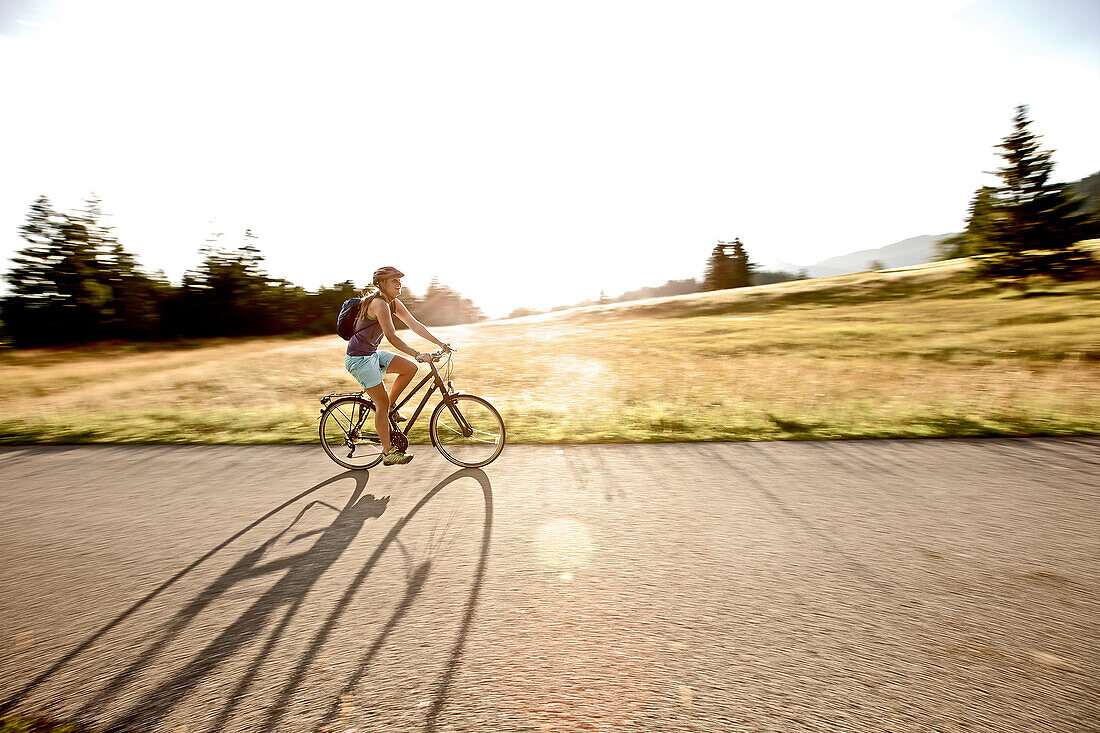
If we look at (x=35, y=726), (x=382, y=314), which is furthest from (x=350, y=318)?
(x=35, y=726)

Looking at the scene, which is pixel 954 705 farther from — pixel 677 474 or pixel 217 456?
pixel 217 456

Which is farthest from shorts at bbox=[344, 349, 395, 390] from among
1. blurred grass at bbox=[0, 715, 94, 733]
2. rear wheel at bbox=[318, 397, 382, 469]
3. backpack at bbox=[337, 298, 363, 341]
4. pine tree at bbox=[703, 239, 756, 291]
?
pine tree at bbox=[703, 239, 756, 291]

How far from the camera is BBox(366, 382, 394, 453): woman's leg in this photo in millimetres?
5977

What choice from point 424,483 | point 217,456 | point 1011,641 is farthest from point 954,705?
point 217,456

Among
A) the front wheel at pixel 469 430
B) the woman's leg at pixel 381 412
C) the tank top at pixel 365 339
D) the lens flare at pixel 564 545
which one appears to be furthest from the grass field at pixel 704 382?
the lens flare at pixel 564 545

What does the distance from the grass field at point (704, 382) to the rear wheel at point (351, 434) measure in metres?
1.82

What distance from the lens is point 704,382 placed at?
13102mm

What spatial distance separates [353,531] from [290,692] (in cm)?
192

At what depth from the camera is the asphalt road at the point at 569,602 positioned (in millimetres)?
2332

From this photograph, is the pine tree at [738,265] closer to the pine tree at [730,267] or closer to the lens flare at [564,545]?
the pine tree at [730,267]

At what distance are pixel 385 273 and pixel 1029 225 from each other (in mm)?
50525

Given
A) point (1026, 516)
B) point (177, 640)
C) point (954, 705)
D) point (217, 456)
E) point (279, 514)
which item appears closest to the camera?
point (954, 705)

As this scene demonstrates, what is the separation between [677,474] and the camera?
5613 mm

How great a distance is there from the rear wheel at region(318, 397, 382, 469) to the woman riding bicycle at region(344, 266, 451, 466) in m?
0.30
